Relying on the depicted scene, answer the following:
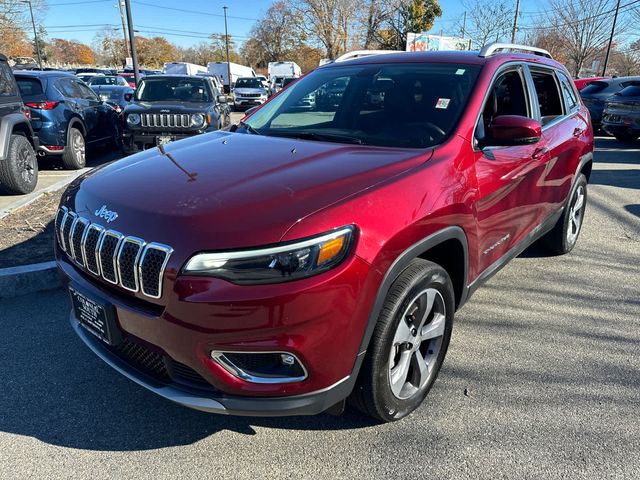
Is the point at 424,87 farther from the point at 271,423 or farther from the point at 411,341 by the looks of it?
the point at 271,423

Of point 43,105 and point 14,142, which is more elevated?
point 43,105

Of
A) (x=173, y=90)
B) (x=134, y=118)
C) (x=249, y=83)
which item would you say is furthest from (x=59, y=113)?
(x=249, y=83)

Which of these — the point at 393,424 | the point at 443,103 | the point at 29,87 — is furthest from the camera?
the point at 29,87

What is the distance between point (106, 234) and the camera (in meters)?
2.15

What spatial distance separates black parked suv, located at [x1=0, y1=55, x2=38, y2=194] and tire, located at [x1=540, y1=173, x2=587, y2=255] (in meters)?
6.31

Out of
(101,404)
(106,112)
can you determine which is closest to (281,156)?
(101,404)

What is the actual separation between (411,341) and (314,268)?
2.81 feet

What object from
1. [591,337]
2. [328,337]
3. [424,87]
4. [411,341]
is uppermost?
[424,87]

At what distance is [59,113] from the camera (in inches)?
319

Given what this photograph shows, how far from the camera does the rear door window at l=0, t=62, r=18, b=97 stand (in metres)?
6.25

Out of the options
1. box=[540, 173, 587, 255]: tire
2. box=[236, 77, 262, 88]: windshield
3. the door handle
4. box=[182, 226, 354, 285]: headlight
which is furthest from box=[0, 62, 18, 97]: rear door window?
box=[236, 77, 262, 88]: windshield

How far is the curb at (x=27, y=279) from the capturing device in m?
3.91

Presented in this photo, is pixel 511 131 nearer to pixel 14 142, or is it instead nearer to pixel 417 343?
pixel 417 343

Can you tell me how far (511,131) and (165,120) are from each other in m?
7.13
